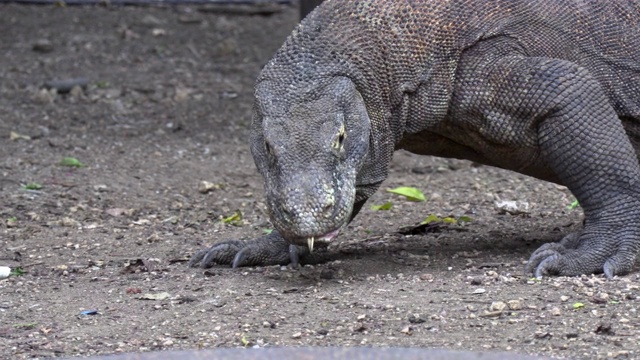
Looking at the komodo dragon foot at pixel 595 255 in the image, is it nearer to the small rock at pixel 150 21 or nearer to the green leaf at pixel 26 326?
the green leaf at pixel 26 326

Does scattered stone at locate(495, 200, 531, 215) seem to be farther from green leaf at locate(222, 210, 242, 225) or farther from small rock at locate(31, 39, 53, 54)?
small rock at locate(31, 39, 53, 54)

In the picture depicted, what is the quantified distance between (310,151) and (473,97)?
100 cm

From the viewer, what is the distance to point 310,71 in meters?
4.88

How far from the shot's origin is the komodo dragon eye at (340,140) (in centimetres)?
454

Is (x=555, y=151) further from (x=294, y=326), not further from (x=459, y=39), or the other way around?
(x=294, y=326)

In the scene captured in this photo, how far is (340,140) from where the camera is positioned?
4.59m

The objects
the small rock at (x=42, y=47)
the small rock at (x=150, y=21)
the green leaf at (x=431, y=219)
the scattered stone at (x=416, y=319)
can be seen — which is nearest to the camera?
the scattered stone at (x=416, y=319)

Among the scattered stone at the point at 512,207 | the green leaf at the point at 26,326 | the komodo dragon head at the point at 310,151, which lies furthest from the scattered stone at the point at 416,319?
the scattered stone at the point at 512,207

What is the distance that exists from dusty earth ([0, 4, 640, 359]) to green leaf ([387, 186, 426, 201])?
0.06 meters

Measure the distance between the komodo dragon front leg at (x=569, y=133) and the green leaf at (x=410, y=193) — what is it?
1937mm

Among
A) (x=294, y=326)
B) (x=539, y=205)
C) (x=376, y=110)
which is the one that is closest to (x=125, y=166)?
(x=539, y=205)

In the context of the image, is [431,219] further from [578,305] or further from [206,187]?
[578,305]

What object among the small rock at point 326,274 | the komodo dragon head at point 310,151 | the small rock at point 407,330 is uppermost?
the komodo dragon head at point 310,151

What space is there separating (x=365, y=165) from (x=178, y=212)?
87.6 inches
